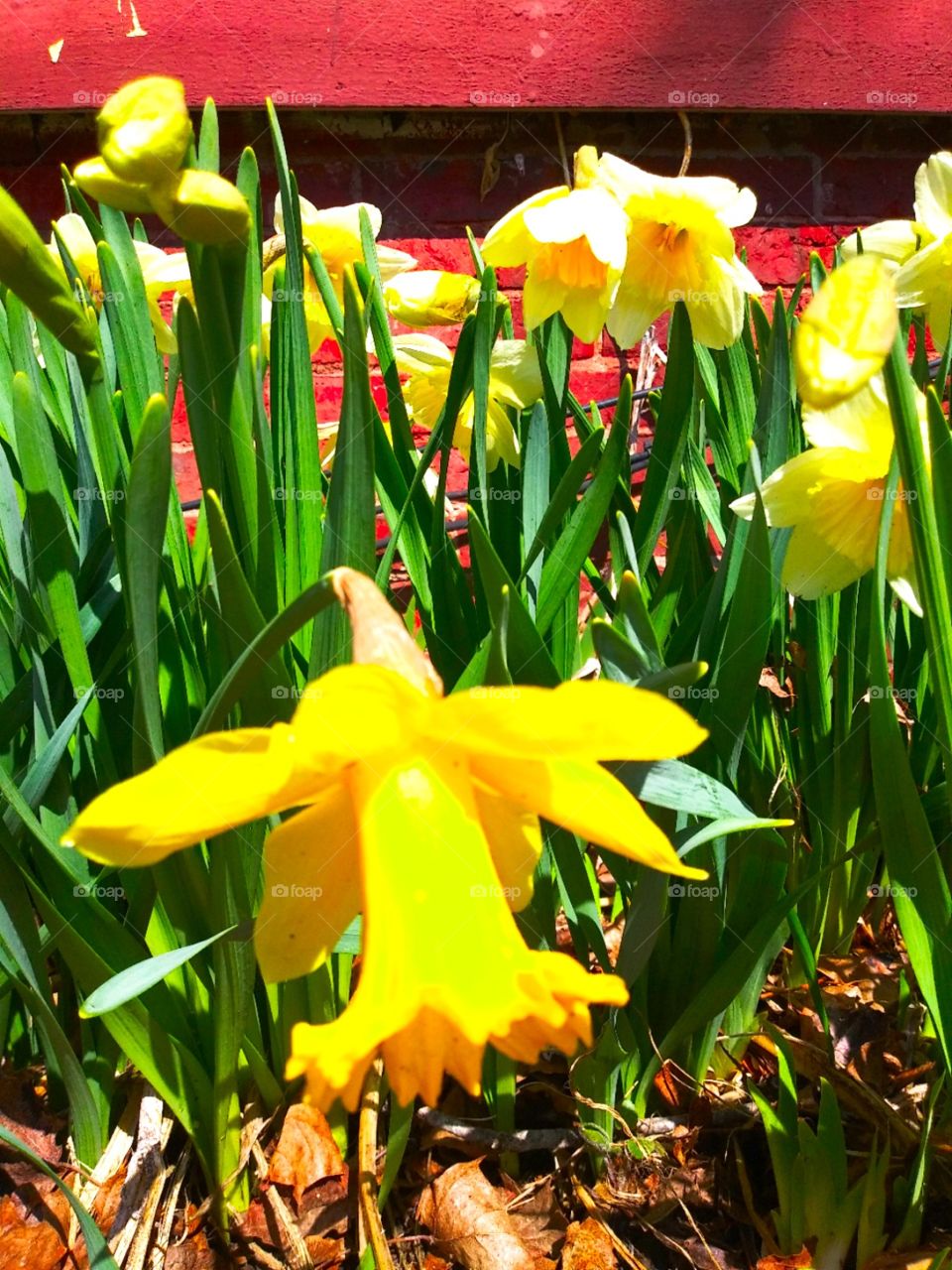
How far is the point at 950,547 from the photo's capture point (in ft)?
2.20

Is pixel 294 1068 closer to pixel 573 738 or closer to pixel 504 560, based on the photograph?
pixel 573 738

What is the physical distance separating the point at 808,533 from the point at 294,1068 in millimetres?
521

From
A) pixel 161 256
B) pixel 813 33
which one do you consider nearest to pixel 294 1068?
pixel 161 256

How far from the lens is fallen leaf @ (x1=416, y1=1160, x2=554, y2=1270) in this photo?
757 millimetres

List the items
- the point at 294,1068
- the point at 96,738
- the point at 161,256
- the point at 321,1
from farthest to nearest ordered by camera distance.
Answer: the point at 321,1
the point at 161,256
the point at 96,738
the point at 294,1068

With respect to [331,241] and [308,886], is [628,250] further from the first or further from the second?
[308,886]

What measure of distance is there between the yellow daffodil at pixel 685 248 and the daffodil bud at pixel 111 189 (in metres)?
0.45

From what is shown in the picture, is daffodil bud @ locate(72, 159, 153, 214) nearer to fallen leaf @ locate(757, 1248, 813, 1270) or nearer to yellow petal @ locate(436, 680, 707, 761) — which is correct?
yellow petal @ locate(436, 680, 707, 761)

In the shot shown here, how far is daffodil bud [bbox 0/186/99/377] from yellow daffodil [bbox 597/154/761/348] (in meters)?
0.51

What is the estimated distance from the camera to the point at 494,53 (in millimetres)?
2225
